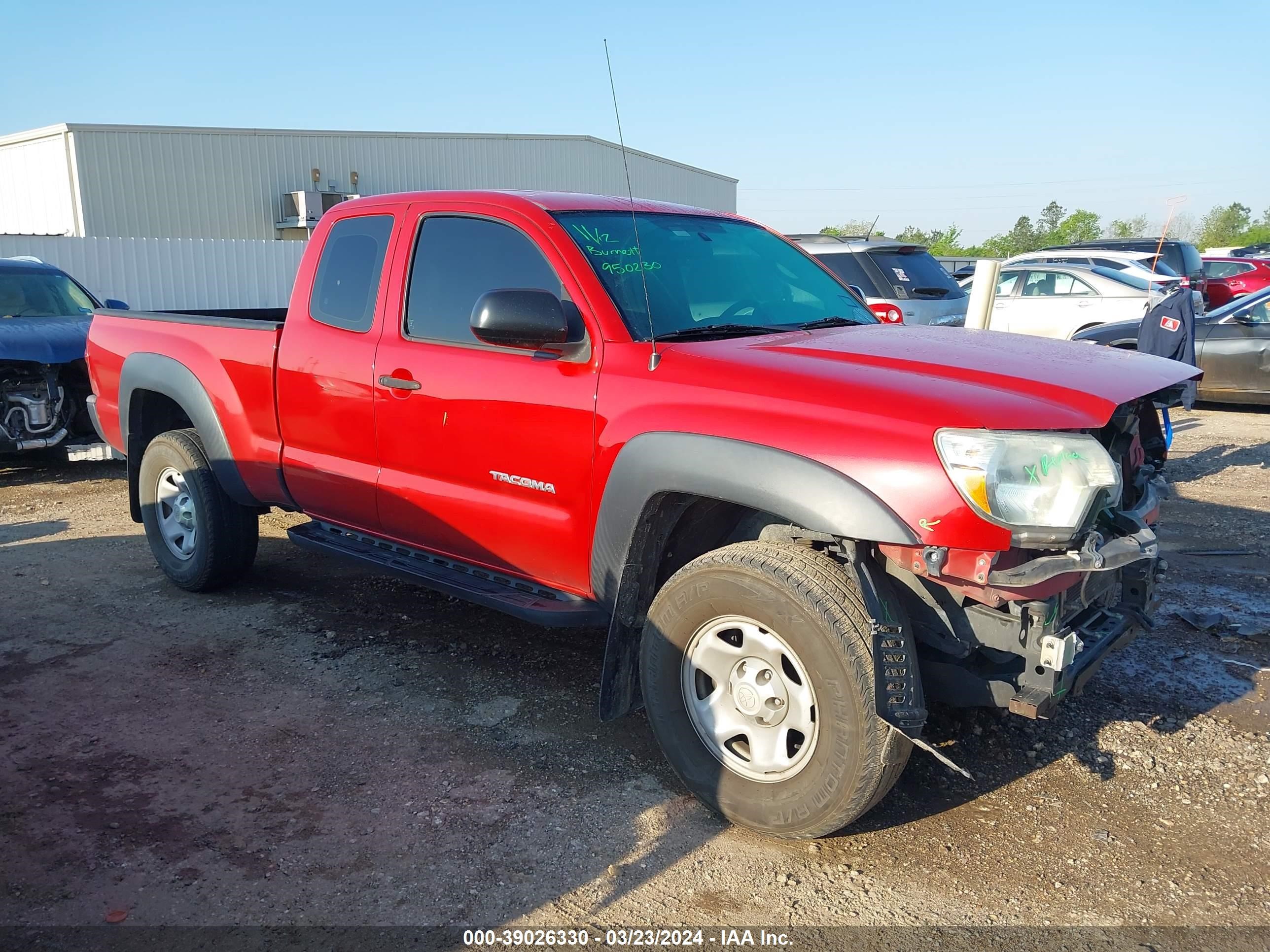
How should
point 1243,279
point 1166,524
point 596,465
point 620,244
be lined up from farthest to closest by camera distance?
point 1243,279 < point 1166,524 < point 620,244 < point 596,465

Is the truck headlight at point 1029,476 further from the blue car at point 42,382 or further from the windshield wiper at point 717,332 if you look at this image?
the blue car at point 42,382

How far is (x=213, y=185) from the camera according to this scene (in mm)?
25859

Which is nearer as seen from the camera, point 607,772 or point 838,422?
point 838,422

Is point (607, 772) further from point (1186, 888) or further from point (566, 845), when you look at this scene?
point (1186, 888)

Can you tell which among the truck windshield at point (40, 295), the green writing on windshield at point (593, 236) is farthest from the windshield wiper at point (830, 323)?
the truck windshield at point (40, 295)

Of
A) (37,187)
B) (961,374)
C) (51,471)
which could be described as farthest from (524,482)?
(37,187)

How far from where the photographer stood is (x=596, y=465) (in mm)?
3549

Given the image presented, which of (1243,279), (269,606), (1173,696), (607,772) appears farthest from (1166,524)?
(1243,279)

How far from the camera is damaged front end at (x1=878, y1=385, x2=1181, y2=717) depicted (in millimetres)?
2840

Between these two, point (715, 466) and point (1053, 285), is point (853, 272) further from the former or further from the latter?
point (715, 466)

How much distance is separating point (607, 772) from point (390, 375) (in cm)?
178

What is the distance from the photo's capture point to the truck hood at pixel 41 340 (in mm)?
8078

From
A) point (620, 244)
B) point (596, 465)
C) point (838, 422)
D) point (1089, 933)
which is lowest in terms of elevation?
point (1089, 933)

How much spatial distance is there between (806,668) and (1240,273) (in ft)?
70.9
